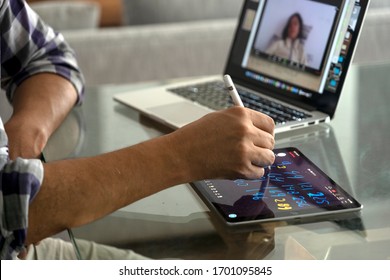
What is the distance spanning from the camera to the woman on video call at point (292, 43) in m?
1.42

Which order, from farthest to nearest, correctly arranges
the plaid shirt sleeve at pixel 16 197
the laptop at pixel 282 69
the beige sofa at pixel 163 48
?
the beige sofa at pixel 163 48 → the laptop at pixel 282 69 → the plaid shirt sleeve at pixel 16 197

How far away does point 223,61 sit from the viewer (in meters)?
2.41

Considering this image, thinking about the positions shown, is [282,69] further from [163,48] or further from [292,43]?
[163,48]

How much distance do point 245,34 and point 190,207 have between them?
576 millimetres

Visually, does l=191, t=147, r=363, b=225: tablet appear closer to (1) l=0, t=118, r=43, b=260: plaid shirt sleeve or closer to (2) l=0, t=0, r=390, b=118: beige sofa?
(1) l=0, t=118, r=43, b=260: plaid shirt sleeve

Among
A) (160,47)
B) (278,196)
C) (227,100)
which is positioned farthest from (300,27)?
(160,47)

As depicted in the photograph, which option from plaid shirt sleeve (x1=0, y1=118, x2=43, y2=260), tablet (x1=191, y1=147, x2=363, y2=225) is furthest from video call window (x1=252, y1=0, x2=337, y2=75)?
plaid shirt sleeve (x1=0, y1=118, x2=43, y2=260)

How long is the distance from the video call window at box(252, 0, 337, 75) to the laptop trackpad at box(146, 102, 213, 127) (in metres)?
0.17

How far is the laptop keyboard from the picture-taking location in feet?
4.49

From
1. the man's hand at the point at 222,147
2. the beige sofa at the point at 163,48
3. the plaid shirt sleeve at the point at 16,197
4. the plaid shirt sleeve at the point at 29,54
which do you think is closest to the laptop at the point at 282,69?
the plaid shirt sleeve at the point at 29,54

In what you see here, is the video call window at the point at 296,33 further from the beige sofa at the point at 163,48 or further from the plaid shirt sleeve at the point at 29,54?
the beige sofa at the point at 163,48

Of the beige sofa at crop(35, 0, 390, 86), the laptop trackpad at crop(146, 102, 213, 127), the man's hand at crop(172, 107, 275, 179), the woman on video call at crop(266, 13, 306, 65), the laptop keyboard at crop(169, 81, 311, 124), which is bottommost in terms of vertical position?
the beige sofa at crop(35, 0, 390, 86)

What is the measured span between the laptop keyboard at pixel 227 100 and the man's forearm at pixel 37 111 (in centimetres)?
23

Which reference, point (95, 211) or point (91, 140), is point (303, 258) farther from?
point (91, 140)
